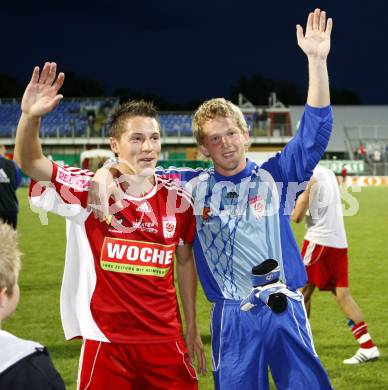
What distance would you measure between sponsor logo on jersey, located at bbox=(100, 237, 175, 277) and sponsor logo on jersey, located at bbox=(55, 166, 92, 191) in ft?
0.97

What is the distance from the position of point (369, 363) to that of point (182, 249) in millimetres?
3431

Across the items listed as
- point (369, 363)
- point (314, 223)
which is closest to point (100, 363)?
point (369, 363)

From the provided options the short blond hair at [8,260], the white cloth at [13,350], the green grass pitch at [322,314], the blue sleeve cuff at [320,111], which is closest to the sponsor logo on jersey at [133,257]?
the blue sleeve cuff at [320,111]

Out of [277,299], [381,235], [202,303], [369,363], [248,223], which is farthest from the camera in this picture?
[381,235]

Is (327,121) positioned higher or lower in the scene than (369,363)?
higher

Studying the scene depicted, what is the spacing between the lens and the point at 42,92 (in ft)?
10.4

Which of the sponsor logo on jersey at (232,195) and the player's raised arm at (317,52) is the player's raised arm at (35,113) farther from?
the player's raised arm at (317,52)

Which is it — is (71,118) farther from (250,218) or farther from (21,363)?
(21,363)

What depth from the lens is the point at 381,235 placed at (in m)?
16.7

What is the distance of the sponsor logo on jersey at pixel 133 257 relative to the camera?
3.40 m

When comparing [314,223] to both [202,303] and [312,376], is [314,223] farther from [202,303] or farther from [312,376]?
[312,376]

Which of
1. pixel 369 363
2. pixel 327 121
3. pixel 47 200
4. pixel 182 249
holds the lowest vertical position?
pixel 369 363

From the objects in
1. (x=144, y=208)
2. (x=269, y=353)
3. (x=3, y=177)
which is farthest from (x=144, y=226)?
(x=3, y=177)

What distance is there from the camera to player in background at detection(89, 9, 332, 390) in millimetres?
3379
